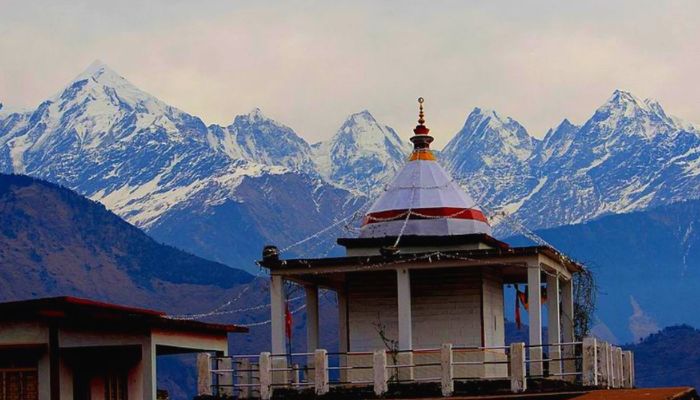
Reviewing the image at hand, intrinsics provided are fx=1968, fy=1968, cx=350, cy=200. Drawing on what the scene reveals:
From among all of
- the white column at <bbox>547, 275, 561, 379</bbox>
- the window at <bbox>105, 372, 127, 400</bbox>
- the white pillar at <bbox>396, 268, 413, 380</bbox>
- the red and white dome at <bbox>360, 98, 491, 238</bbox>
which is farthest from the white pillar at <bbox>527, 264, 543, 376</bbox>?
the window at <bbox>105, 372, 127, 400</bbox>

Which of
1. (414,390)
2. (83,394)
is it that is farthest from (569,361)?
(83,394)

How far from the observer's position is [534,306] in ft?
151

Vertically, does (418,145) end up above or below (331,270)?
above

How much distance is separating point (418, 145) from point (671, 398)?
19040mm

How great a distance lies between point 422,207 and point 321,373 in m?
7.13

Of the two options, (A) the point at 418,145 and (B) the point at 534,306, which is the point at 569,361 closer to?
(B) the point at 534,306

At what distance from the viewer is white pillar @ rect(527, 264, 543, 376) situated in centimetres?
4594

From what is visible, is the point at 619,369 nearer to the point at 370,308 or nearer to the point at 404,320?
the point at 404,320

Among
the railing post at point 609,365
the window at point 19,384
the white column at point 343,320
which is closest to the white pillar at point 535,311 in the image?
the railing post at point 609,365

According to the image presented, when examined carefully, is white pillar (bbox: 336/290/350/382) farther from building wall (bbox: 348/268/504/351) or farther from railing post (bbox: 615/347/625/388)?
railing post (bbox: 615/347/625/388)

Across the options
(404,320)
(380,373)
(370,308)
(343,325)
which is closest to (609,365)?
(404,320)

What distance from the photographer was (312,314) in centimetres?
5356

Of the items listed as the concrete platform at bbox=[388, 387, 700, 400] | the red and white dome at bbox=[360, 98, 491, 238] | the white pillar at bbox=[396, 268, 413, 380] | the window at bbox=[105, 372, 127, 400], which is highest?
the red and white dome at bbox=[360, 98, 491, 238]

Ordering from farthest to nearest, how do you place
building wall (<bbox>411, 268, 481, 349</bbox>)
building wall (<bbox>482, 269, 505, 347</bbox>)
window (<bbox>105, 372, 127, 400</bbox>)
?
building wall (<bbox>482, 269, 505, 347</bbox>), building wall (<bbox>411, 268, 481, 349</bbox>), window (<bbox>105, 372, 127, 400</bbox>)
